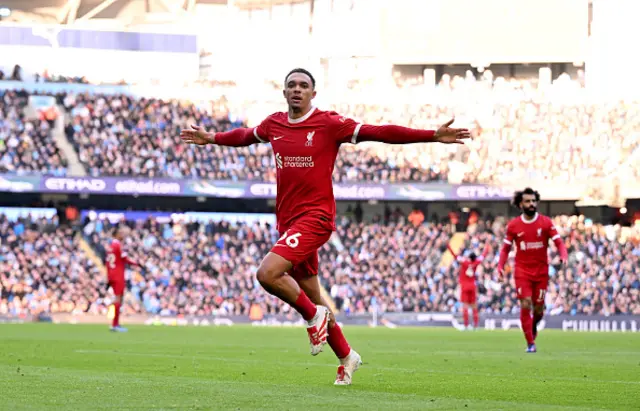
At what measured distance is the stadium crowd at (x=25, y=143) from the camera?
47.0 meters

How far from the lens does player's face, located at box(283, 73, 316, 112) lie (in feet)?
36.2

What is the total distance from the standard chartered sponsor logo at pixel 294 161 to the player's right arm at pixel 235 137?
305mm

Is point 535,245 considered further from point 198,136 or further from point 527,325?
point 198,136

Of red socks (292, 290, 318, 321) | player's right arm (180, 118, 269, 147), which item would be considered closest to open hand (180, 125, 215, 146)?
player's right arm (180, 118, 269, 147)

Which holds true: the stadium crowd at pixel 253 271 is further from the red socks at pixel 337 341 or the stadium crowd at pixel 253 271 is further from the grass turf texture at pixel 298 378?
the red socks at pixel 337 341

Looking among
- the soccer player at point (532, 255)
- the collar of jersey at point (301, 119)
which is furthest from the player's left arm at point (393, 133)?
the soccer player at point (532, 255)

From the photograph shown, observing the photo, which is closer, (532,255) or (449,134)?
(449,134)

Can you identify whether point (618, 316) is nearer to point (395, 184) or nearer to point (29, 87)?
point (395, 184)

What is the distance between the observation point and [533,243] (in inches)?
833

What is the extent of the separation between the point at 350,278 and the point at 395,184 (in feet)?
18.5

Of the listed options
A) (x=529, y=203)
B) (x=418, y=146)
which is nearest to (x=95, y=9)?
(x=418, y=146)

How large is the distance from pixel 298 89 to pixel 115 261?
63.5 feet

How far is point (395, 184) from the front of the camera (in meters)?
49.7

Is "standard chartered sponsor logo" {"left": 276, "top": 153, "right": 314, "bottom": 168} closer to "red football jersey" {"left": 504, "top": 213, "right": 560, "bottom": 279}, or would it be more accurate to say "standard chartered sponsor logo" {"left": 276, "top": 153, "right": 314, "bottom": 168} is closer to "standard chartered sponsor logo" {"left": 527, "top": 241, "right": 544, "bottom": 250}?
"red football jersey" {"left": 504, "top": 213, "right": 560, "bottom": 279}
